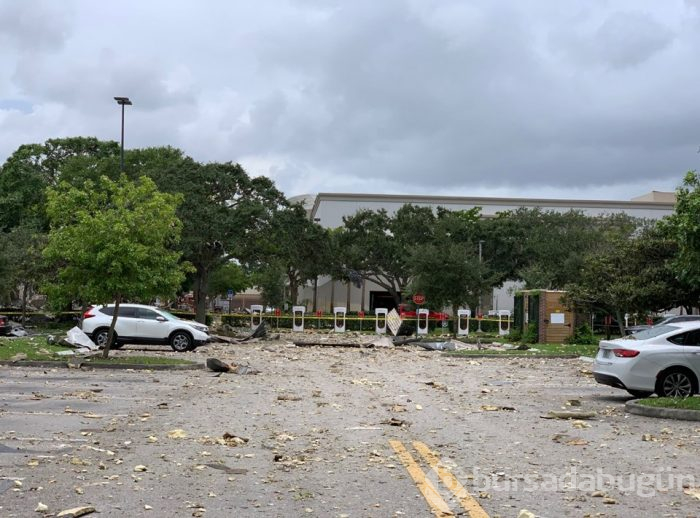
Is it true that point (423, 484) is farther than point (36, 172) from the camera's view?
No

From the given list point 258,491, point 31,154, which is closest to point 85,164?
point 31,154

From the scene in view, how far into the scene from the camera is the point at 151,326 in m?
27.2

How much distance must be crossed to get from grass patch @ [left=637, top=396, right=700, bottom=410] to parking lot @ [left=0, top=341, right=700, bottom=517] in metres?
0.62

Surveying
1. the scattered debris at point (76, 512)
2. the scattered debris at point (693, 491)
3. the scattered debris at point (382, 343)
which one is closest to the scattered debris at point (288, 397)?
the scattered debris at point (76, 512)

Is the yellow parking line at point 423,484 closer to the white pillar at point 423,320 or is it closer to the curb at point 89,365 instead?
the curb at point 89,365

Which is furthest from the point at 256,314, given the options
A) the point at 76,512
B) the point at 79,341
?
the point at 76,512

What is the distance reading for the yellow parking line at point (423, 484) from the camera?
21.6 ft

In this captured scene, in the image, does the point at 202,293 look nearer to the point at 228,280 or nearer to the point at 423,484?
the point at 423,484

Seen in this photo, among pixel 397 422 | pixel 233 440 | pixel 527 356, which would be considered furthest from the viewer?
pixel 527 356

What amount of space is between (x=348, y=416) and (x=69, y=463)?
16.7 ft

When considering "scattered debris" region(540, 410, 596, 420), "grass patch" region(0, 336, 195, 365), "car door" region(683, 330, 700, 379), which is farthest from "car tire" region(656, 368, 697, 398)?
"grass patch" region(0, 336, 195, 365)

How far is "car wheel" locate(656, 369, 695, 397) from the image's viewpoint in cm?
1466

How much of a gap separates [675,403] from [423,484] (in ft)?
24.5

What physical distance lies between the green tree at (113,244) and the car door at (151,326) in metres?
4.64
